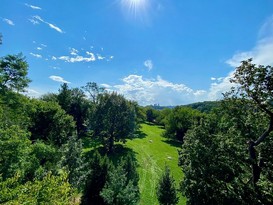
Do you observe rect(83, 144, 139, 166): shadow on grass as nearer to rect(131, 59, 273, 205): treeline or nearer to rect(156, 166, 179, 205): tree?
rect(156, 166, 179, 205): tree

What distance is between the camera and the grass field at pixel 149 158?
118 ft

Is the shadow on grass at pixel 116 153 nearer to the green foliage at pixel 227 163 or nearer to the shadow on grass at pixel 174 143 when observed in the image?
the shadow on grass at pixel 174 143

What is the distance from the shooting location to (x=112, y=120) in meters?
55.1

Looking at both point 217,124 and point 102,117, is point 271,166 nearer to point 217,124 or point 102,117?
point 217,124

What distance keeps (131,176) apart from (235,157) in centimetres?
1533

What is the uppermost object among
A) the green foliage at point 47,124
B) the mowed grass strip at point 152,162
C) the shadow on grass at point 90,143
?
the green foliage at point 47,124

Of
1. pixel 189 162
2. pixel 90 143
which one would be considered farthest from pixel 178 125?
pixel 189 162

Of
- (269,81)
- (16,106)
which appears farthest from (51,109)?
(269,81)

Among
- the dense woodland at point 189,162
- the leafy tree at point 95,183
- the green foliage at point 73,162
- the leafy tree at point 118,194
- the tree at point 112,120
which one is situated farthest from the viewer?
the tree at point 112,120

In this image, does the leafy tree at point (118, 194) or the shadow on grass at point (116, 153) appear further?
the shadow on grass at point (116, 153)

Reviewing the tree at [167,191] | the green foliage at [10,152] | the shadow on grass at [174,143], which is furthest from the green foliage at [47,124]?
the shadow on grass at [174,143]

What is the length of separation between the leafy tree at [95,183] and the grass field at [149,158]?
878 cm

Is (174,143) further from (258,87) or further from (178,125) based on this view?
(258,87)

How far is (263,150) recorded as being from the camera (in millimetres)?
17156
